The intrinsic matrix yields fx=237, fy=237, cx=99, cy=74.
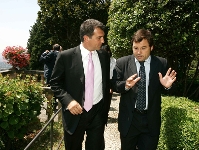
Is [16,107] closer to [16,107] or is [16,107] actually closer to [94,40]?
→ [16,107]

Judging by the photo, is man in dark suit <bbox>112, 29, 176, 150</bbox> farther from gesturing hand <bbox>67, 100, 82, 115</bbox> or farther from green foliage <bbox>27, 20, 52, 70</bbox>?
green foliage <bbox>27, 20, 52, 70</bbox>

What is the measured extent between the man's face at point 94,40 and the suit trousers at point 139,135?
1035mm

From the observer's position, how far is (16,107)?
5602mm

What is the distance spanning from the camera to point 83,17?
89.9ft

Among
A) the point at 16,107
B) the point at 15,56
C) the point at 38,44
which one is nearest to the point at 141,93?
the point at 16,107

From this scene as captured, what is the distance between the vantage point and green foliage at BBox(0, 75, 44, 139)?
5355mm

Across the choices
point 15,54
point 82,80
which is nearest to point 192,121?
point 82,80

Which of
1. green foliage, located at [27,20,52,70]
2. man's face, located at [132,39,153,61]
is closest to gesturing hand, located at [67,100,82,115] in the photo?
man's face, located at [132,39,153,61]

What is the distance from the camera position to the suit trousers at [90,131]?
3137 mm

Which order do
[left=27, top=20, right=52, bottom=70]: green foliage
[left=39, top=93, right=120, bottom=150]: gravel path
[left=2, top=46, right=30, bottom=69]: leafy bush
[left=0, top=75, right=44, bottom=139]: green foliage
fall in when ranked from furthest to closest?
[left=27, top=20, right=52, bottom=70]: green foliage
[left=2, top=46, right=30, bottom=69]: leafy bush
[left=39, top=93, right=120, bottom=150]: gravel path
[left=0, top=75, right=44, bottom=139]: green foliage

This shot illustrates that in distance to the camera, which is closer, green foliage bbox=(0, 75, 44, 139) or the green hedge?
the green hedge

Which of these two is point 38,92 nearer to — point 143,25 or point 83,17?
point 143,25

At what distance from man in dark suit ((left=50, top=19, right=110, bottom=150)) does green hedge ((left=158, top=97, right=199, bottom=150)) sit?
4.68 ft

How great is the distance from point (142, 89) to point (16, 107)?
11.8ft
